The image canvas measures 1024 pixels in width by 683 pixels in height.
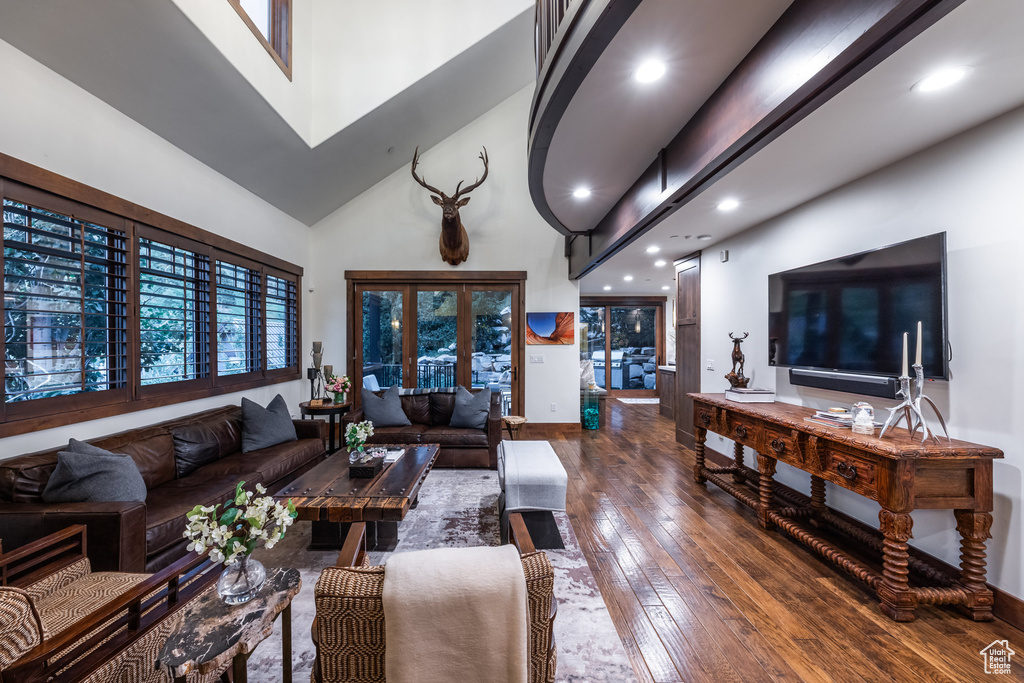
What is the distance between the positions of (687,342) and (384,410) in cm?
373

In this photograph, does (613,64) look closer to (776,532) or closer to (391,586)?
(391,586)

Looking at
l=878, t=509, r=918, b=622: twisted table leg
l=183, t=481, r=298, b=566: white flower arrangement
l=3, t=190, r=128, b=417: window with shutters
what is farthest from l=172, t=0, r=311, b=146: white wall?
l=878, t=509, r=918, b=622: twisted table leg

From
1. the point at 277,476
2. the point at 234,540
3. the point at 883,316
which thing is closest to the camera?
the point at 234,540

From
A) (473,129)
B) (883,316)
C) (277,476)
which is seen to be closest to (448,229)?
(473,129)

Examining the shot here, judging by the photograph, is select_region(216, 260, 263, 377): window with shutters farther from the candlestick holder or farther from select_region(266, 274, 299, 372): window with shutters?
the candlestick holder

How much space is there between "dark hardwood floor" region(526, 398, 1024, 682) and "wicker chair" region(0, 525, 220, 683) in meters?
1.80

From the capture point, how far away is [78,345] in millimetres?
2500

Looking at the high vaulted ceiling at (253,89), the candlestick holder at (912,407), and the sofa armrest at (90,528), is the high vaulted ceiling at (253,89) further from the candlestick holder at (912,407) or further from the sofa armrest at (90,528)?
the candlestick holder at (912,407)

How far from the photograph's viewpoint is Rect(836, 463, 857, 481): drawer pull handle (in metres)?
2.19

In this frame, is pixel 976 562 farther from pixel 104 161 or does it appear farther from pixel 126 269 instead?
pixel 104 161

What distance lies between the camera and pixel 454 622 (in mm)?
1076

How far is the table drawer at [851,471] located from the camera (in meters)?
2.09

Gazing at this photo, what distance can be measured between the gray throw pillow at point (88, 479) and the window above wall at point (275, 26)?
10.3 ft

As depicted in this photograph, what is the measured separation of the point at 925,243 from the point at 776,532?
6.70ft
